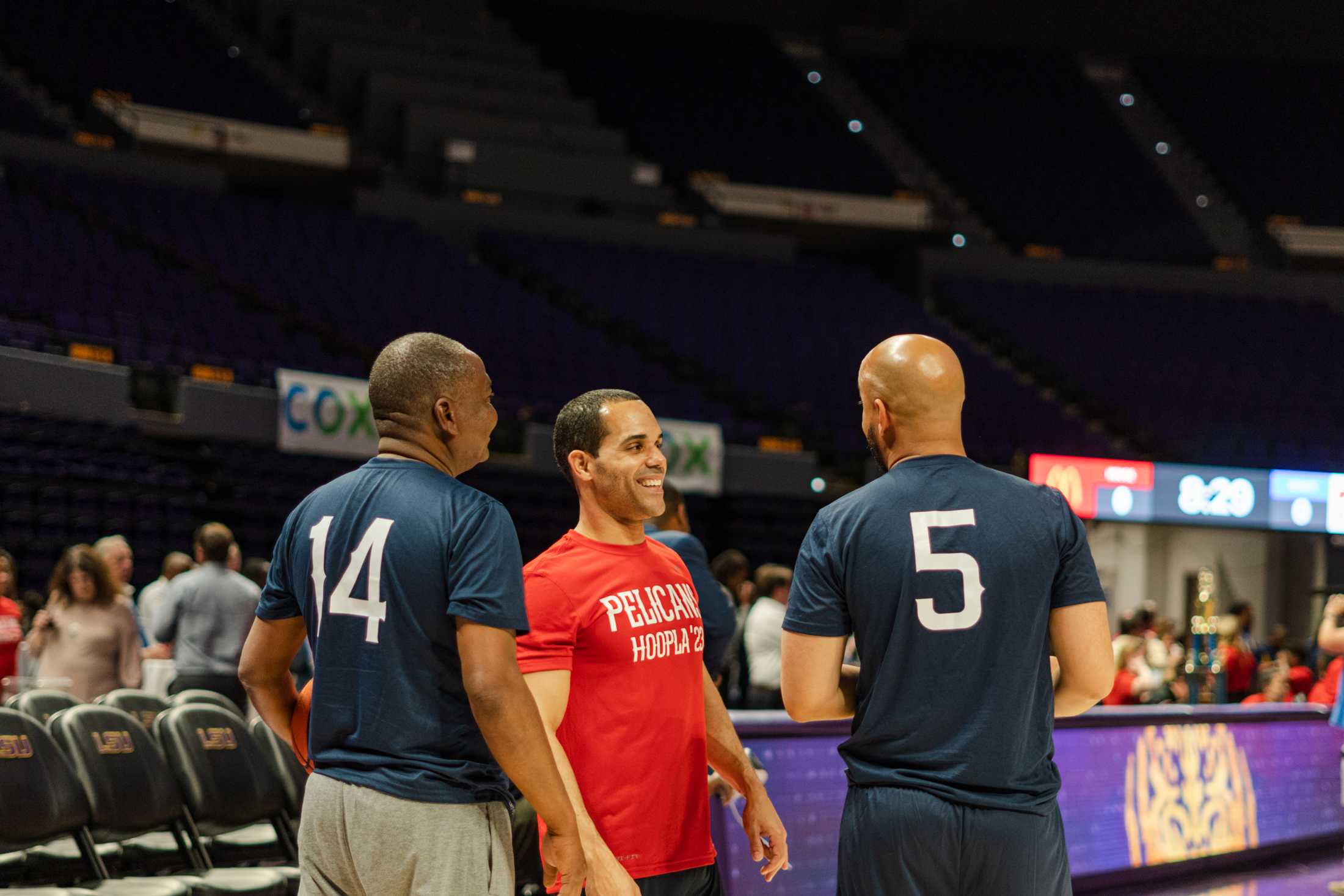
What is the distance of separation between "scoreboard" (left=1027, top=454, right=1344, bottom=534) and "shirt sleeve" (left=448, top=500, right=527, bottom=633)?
771 centimetres

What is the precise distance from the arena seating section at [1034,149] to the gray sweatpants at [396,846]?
66.6 ft

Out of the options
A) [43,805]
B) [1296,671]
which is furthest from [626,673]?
[1296,671]

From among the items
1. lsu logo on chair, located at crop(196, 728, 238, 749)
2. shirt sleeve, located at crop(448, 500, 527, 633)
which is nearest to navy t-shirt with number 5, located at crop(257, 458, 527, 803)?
shirt sleeve, located at crop(448, 500, 527, 633)

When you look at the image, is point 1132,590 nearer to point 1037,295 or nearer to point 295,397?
point 1037,295

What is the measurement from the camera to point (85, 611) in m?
6.18

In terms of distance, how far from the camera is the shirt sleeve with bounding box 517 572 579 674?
2496 mm

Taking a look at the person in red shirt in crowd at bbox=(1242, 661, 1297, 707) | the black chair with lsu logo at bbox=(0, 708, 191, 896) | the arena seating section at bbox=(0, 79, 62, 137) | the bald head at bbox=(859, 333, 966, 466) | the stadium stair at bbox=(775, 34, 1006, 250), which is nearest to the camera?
the bald head at bbox=(859, 333, 966, 466)

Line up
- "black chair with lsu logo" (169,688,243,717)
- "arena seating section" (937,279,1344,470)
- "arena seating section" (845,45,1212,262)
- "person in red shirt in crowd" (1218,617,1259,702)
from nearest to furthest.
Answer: "black chair with lsu logo" (169,688,243,717), "person in red shirt in crowd" (1218,617,1259,702), "arena seating section" (937,279,1344,470), "arena seating section" (845,45,1212,262)

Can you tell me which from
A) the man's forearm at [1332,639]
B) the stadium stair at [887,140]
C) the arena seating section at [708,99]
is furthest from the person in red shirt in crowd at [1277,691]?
the arena seating section at [708,99]

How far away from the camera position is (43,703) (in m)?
4.84

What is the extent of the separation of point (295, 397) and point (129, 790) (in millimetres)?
8261

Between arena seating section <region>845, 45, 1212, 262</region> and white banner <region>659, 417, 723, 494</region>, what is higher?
arena seating section <region>845, 45, 1212, 262</region>

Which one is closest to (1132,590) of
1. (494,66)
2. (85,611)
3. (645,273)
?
(645,273)

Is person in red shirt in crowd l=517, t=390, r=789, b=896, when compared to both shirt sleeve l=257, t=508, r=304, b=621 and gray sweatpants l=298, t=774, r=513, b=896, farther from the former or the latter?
shirt sleeve l=257, t=508, r=304, b=621
